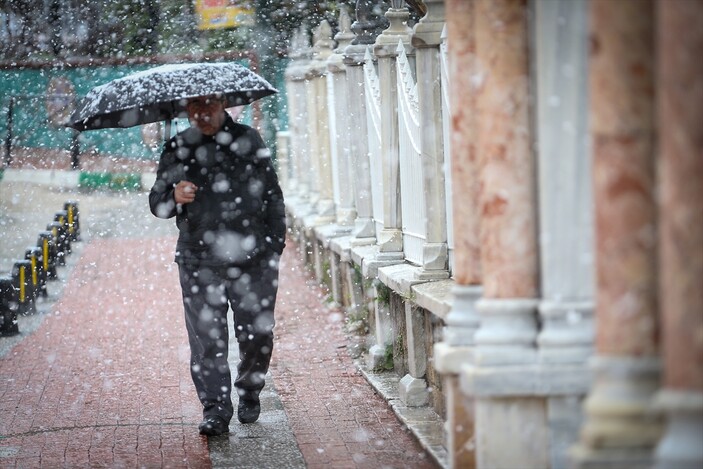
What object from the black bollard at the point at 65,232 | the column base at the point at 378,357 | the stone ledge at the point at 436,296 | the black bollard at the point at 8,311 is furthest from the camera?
the black bollard at the point at 65,232

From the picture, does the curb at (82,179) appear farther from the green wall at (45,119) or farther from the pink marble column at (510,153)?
the pink marble column at (510,153)

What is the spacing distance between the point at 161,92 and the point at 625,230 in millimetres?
4138

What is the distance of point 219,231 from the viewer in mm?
7574

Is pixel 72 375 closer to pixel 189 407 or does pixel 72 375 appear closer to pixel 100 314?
pixel 189 407

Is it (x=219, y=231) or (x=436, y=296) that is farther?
(x=219, y=231)

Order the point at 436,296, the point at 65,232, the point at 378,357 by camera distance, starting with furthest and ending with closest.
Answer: the point at 65,232 < the point at 378,357 < the point at 436,296

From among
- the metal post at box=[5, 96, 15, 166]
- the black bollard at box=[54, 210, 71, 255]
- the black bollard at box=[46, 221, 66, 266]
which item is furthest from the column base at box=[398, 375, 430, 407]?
the metal post at box=[5, 96, 15, 166]

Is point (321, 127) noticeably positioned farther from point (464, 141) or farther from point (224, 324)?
point (464, 141)

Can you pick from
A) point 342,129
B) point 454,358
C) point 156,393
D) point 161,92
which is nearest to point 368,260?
point 156,393

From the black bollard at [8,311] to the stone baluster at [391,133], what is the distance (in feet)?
13.8

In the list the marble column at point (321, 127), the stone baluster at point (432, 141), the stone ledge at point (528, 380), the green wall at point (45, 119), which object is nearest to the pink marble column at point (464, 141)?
the stone ledge at point (528, 380)

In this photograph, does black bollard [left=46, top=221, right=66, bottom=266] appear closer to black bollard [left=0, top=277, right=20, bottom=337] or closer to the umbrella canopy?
black bollard [left=0, top=277, right=20, bottom=337]

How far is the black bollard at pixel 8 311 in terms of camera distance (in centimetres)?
1195

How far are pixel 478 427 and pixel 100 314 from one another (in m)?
8.72
